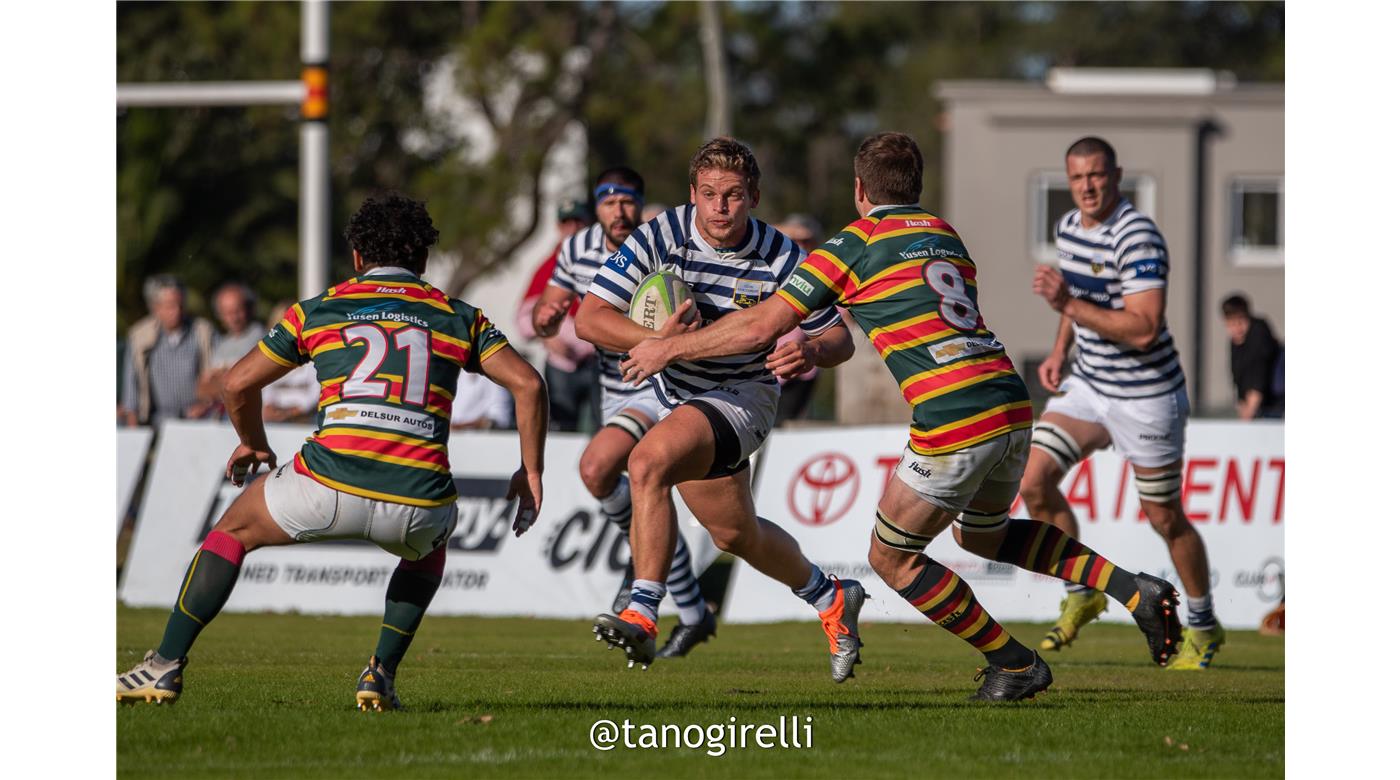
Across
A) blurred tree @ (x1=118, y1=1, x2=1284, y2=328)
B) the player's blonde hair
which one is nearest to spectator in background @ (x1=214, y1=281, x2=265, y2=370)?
the player's blonde hair

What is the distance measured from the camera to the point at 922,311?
7.26m

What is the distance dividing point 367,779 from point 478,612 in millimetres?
7352

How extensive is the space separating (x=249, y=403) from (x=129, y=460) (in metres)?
7.95

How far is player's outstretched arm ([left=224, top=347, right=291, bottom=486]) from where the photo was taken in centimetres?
708

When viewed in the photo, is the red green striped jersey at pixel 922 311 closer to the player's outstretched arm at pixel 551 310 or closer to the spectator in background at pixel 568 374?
the player's outstretched arm at pixel 551 310

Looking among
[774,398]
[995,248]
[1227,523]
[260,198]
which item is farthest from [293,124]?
[774,398]

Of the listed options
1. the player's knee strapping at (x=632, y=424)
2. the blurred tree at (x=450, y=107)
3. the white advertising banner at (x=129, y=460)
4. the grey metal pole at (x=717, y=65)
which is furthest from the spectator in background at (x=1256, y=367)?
the blurred tree at (x=450, y=107)

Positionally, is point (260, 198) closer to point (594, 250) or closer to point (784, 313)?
point (594, 250)

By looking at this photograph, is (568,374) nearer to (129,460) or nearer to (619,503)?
(619,503)

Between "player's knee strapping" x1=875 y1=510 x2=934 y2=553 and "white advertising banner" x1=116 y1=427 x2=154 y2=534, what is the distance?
850 cm

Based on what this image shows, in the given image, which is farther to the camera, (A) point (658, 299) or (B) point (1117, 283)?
(B) point (1117, 283)

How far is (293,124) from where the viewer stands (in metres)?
33.2

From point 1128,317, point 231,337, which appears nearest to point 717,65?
point 231,337

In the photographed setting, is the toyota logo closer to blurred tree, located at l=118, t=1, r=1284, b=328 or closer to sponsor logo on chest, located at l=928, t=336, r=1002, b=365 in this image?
sponsor logo on chest, located at l=928, t=336, r=1002, b=365
